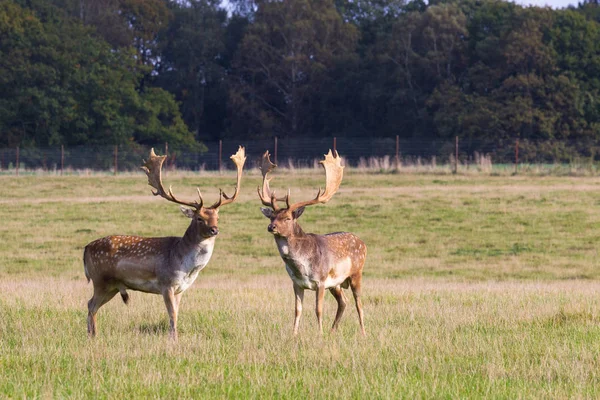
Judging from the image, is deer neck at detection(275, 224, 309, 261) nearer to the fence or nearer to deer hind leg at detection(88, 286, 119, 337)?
deer hind leg at detection(88, 286, 119, 337)

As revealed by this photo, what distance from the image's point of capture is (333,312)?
39.7 ft

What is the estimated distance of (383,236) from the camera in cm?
2439

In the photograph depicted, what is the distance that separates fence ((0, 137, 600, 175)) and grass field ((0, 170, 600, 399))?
14.9m

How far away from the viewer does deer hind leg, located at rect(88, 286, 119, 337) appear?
984 cm

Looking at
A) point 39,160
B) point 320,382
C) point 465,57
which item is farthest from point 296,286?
point 465,57

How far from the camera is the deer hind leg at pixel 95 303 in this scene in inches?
388

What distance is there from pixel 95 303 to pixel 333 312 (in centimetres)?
323

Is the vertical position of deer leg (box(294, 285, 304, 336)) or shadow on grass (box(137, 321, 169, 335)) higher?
deer leg (box(294, 285, 304, 336))

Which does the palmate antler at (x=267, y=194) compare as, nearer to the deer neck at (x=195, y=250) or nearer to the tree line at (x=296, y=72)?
the deer neck at (x=195, y=250)

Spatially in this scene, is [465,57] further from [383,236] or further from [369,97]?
[383,236]

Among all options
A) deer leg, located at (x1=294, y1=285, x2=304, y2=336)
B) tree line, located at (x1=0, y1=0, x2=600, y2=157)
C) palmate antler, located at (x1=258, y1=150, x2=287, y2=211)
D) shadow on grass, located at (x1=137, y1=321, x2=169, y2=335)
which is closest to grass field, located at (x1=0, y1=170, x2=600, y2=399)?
shadow on grass, located at (x1=137, y1=321, x2=169, y2=335)

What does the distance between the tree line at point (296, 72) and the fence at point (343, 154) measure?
0.50m

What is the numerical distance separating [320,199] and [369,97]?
152 feet

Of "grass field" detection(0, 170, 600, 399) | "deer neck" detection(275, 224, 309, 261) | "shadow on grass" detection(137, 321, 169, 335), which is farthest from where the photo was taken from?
"shadow on grass" detection(137, 321, 169, 335)
